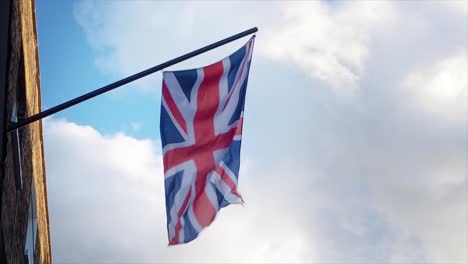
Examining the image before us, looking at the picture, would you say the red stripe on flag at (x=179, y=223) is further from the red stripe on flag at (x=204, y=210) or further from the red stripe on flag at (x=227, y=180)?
the red stripe on flag at (x=227, y=180)

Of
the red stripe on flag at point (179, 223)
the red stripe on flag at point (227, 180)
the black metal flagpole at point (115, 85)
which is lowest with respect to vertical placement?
A: the red stripe on flag at point (179, 223)

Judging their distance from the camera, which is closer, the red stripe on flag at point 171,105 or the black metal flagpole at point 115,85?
the black metal flagpole at point 115,85

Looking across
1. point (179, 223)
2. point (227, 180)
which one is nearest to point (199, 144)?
point (227, 180)

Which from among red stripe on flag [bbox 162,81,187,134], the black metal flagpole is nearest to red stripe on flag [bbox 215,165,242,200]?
red stripe on flag [bbox 162,81,187,134]

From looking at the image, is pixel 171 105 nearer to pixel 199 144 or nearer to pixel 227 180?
pixel 199 144

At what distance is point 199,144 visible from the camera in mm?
9320

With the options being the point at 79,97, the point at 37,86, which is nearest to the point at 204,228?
the point at 79,97

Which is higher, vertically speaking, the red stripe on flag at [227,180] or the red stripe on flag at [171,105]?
the red stripe on flag at [171,105]

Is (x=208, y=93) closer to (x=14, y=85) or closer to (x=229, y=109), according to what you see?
(x=229, y=109)

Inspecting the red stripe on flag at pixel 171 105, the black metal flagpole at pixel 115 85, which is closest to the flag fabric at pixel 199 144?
the red stripe on flag at pixel 171 105

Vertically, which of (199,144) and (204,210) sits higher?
(199,144)

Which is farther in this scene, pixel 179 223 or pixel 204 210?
pixel 204 210

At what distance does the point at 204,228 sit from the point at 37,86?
5.30 m

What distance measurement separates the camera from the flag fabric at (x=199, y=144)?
9047 mm
